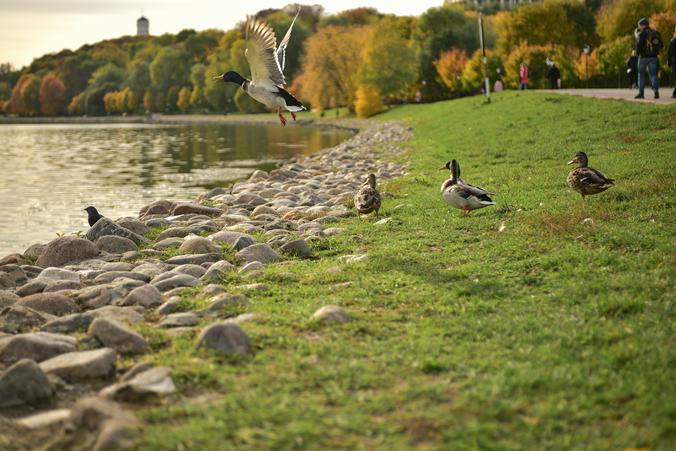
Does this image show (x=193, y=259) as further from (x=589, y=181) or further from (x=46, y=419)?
(x=589, y=181)

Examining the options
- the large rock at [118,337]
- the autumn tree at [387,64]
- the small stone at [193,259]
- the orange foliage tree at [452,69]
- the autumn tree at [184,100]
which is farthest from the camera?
the autumn tree at [184,100]

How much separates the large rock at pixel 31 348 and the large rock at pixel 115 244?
595cm

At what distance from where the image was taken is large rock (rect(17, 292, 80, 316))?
858cm

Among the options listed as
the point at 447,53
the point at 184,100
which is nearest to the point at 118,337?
the point at 447,53

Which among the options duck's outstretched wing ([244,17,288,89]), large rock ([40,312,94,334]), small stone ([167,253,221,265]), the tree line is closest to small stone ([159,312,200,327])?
large rock ([40,312,94,334])

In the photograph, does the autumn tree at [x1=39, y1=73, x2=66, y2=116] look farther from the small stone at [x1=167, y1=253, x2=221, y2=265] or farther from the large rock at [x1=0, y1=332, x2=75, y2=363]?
the large rock at [x1=0, y1=332, x2=75, y2=363]

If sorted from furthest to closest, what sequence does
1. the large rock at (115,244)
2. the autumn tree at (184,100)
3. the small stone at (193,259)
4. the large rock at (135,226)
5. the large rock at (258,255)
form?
1. the autumn tree at (184,100)
2. the large rock at (135,226)
3. the large rock at (115,244)
4. the small stone at (193,259)
5. the large rock at (258,255)

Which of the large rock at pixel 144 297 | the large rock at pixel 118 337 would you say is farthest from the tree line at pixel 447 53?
the large rock at pixel 118 337

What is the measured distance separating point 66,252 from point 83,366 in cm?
670

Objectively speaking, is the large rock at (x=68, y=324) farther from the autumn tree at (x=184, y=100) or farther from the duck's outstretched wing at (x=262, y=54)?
the autumn tree at (x=184, y=100)

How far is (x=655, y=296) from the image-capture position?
7.19 meters

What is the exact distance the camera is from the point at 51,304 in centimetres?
865

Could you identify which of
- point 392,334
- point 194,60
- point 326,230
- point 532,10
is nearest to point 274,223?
point 326,230

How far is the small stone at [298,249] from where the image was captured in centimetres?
1102
